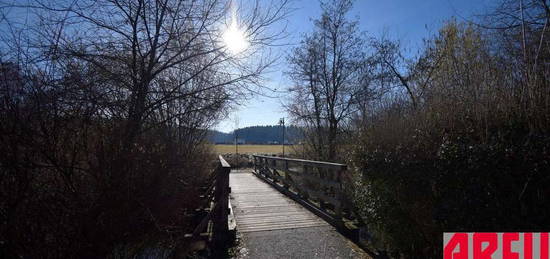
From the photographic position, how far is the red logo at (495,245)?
1530 millimetres

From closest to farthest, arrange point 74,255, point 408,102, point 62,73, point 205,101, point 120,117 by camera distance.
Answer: point 74,255, point 62,73, point 120,117, point 205,101, point 408,102

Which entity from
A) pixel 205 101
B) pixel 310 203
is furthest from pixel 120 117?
pixel 310 203

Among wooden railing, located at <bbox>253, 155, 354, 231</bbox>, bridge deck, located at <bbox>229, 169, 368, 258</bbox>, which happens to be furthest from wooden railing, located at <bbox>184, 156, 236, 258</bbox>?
wooden railing, located at <bbox>253, 155, 354, 231</bbox>

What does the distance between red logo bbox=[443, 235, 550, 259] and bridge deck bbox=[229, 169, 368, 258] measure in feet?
5.07

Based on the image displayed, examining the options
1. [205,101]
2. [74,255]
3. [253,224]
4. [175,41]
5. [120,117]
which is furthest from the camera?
[253,224]

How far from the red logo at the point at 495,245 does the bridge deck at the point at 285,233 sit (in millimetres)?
1546

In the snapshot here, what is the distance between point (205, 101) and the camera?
3.35 metres

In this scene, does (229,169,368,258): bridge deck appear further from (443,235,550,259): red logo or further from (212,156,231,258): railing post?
(443,235,550,259): red logo

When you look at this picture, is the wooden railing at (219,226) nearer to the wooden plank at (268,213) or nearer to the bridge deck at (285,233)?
the bridge deck at (285,233)

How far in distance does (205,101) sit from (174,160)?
4.19ft

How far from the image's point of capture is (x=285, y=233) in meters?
4.00

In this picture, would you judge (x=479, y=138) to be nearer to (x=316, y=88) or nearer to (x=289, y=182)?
(x=289, y=182)

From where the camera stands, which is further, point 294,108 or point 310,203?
point 294,108

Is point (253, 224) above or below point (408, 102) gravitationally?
below
